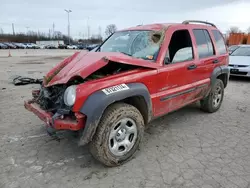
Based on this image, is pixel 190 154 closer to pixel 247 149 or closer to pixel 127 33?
pixel 247 149

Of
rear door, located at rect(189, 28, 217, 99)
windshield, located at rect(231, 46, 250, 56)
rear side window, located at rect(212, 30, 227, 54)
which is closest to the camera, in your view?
rear door, located at rect(189, 28, 217, 99)

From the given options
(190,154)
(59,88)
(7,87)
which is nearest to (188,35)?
(190,154)

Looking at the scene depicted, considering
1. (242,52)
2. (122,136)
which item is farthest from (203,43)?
(242,52)

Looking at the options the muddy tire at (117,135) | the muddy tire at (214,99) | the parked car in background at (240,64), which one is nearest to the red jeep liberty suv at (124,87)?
the muddy tire at (117,135)

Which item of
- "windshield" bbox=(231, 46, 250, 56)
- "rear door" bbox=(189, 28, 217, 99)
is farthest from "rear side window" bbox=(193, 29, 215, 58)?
"windshield" bbox=(231, 46, 250, 56)

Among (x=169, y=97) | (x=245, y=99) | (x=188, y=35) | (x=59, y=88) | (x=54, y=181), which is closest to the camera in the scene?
(x=54, y=181)

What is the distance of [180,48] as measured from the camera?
379cm

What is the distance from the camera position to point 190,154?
3.22 m

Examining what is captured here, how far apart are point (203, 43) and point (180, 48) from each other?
830 mm

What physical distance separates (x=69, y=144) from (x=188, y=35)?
2884mm

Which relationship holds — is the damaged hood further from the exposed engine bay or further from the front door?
the front door

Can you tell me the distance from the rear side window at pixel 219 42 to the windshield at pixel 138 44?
1.92 metres

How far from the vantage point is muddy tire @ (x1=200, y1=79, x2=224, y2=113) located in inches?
189

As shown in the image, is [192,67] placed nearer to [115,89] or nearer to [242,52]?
[115,89]
